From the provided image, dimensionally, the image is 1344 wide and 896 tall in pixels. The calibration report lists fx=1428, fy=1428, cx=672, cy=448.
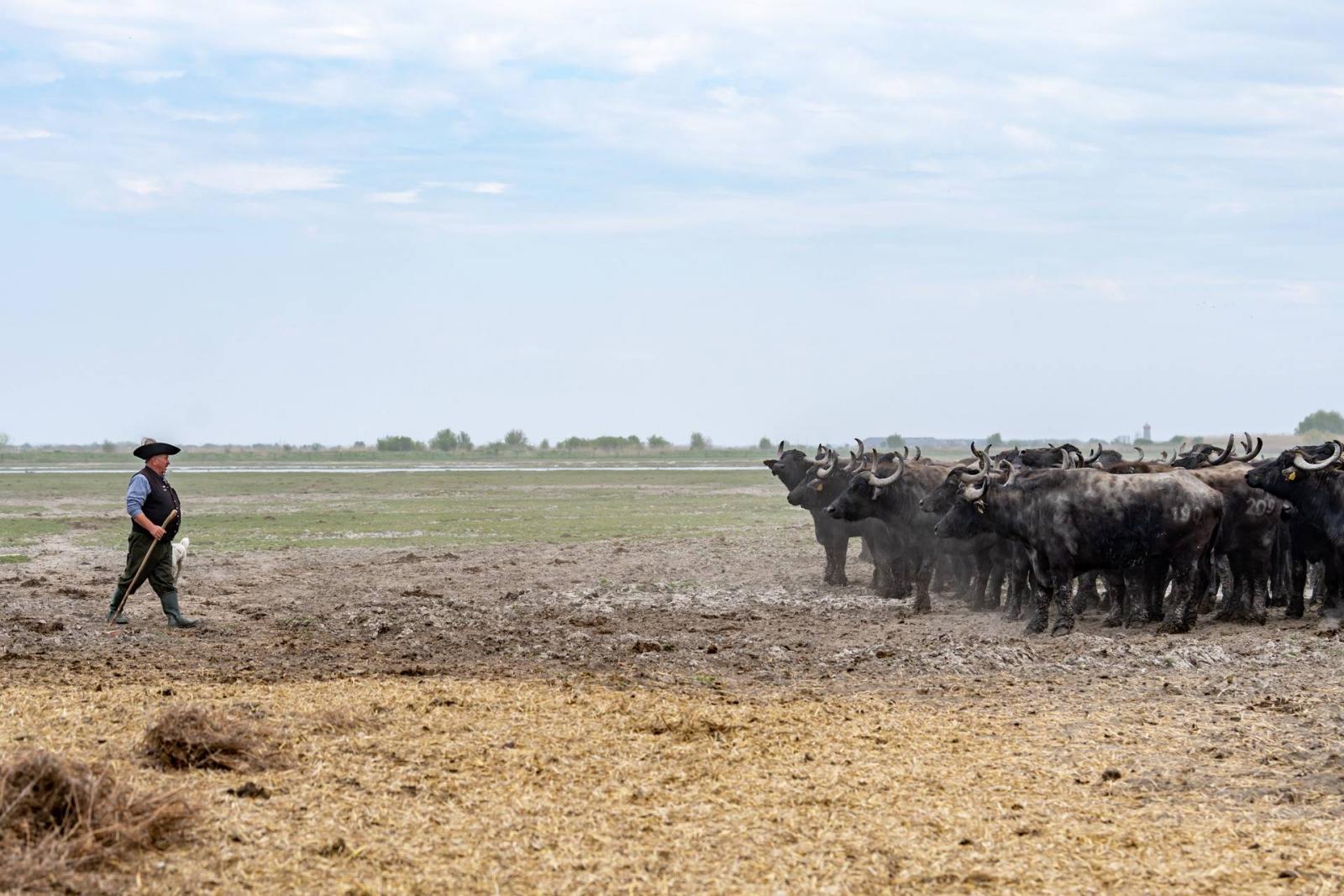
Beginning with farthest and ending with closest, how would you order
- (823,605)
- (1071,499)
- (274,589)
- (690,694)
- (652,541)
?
1. (652,541)
2. (274,589)
3. (823,605)
4. (1071,499)
5. (690,694)

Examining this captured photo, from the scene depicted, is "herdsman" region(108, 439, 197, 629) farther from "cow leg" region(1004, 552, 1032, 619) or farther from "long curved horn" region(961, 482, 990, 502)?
"cow leg" region(1004, 552, 1032, 619)

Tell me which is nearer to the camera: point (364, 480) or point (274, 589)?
point (274, 589)

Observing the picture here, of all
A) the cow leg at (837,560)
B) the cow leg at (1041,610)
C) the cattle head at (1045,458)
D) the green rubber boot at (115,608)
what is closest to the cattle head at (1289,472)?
the cow leg at (1041,610)

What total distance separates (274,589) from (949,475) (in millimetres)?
9252

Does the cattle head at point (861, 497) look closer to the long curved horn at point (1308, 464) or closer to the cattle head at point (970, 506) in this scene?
the cattle head at point (970, 506)

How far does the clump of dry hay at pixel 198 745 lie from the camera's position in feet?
28.0

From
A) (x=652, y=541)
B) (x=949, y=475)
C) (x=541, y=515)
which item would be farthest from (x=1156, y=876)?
(x=541, y=515)

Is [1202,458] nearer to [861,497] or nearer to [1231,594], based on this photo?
[1231,594]

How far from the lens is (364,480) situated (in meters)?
54.9

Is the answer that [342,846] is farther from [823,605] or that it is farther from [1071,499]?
[823,605]

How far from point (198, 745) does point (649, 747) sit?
111 inches

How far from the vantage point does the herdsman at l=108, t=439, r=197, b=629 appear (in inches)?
607

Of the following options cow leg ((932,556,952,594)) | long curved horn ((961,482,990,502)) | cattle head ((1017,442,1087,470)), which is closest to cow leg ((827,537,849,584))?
cow leg ((932,556,952,594))

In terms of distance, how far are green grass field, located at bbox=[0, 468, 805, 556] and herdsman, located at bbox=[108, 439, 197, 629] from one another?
9693mm
